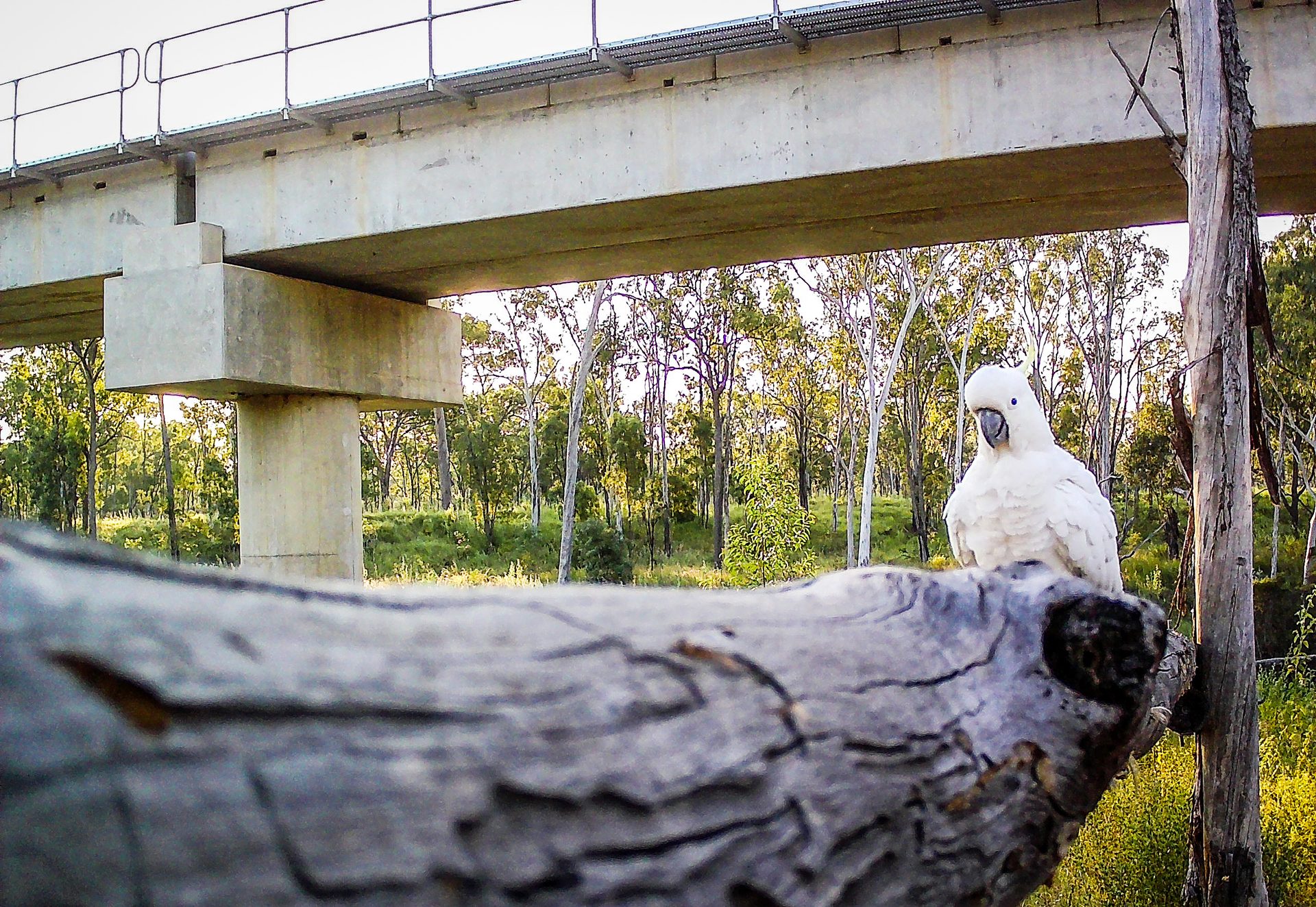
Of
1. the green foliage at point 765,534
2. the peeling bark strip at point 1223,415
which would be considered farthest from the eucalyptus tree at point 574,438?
the peeling bark strip at point 1223,415

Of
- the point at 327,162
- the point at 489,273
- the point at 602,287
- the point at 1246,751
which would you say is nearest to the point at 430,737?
the point at 1246,751

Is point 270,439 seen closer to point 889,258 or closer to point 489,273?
point 489,273

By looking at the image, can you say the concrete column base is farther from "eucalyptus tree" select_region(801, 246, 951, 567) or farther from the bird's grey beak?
"eucalyptus tree" select_region(801, 246, 951, 567)

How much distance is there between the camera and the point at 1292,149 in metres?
7.11

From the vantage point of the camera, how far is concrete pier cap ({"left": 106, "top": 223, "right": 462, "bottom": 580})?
9383 mm

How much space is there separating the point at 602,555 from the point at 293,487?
899cm

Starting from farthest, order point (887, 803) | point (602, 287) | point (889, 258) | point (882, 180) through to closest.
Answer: point (889, 258), point (602, 287), point (882, 180), point (887, 803)

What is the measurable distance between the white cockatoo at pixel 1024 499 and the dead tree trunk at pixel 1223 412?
128 centimetres

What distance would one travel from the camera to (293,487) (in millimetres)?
10445

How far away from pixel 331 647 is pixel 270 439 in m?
10.6

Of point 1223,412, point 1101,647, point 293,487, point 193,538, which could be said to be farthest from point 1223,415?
point 193,538

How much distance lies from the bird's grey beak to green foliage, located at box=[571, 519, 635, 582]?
1516cm

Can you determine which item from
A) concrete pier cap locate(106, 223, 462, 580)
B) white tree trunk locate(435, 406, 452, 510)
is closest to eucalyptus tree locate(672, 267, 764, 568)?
white tree trunk locate(435, 406, 452, 510)

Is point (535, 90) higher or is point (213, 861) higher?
point (535, 90)
